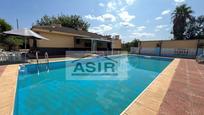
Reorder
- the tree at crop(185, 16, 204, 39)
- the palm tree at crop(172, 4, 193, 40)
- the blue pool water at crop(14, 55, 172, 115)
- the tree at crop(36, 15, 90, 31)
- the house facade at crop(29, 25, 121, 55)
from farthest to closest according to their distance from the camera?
the tree at crop(36, 15, 90, 31), the tree at crop(185, 16, 204, 39), the palm tree at crop(172, 4, 193, 40), the house facade at crop(29, 25, 121, 55), the blue pool water at crop(14, 55, 172, 115)

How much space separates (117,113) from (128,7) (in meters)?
14.4

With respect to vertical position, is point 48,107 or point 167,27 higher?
A: point 167,27

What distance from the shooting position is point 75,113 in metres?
3.84

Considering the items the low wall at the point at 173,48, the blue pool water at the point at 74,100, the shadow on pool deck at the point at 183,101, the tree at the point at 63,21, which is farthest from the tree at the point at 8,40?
the shadow on pool deck at the point at 183,101

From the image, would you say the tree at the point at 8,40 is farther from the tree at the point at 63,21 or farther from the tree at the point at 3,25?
the tree at the point at 63,21

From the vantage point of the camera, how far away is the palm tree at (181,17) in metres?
27.9

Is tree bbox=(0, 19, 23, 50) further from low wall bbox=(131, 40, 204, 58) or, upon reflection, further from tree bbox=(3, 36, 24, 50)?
low wall bbox=(131, 40, 204, 58)

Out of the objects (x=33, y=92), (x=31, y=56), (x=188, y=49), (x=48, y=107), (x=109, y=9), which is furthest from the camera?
(x=188, y=49)

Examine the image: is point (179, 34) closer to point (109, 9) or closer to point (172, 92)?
point (109, 9)

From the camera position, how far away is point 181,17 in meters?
28.0

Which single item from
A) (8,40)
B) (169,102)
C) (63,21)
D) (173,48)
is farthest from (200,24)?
(8,40)

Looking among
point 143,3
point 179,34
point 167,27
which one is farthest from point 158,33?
point 143,3

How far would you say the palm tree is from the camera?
27859 millimetres

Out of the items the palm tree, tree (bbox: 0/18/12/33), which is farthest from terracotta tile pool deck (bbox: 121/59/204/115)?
tree (bbox: 0/18/12/33)
